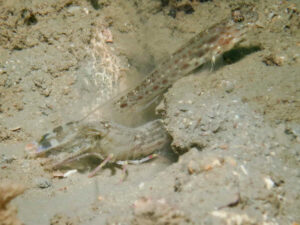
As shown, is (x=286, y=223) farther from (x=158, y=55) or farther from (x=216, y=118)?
(x=158, y=55)

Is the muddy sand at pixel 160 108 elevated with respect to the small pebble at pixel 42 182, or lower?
elevated

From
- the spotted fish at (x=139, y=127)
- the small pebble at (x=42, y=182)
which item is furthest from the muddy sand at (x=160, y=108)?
the spotted fish at (x=139, y=127)

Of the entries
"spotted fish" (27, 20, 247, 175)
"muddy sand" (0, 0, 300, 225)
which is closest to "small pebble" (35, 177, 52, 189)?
"muddy sand" (0, 0, 300, 225)

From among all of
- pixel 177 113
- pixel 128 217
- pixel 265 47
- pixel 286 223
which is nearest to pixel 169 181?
pixel 128 217

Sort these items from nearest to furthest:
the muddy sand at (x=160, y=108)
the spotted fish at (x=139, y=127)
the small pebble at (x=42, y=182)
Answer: the muddy sand at (x=160, y=108) < the small pebble at (x=42, y=182) < the spotted fish at (x=139, y=127)

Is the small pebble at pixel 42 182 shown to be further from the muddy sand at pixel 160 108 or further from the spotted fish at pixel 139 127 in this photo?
the spotted fish at pixel 139 127

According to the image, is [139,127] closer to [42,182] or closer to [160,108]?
[160,108]
